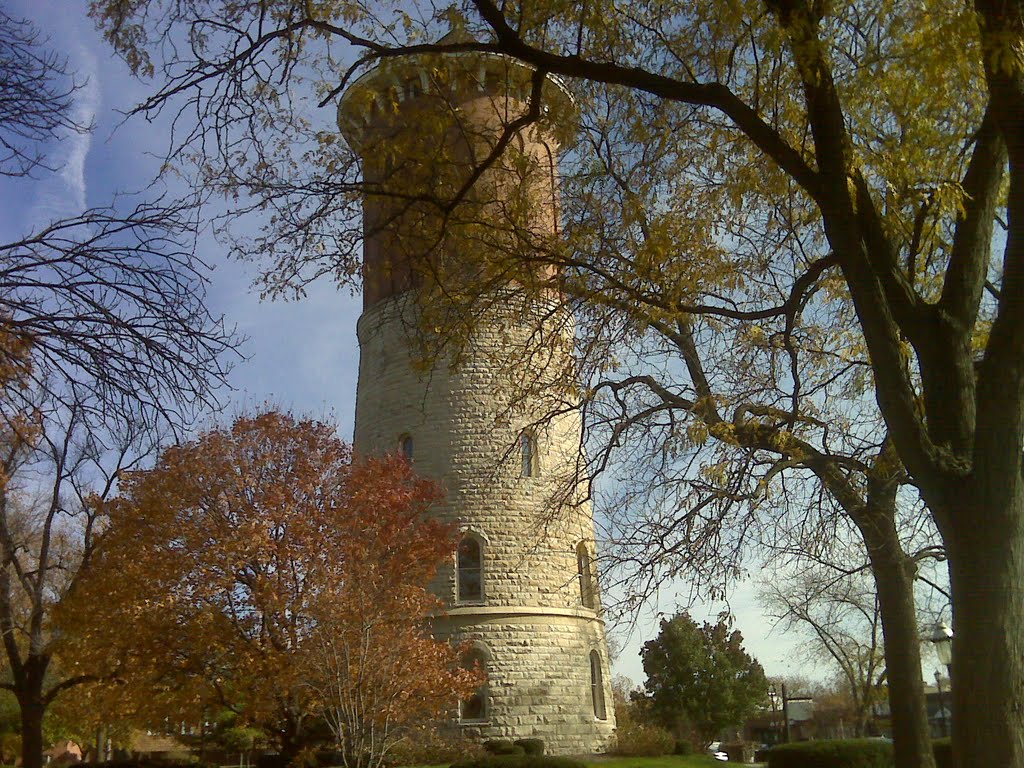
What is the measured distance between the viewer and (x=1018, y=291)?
6.48 metres

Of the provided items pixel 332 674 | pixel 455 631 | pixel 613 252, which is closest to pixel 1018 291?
pixel 613 252

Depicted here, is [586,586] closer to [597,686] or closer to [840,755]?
[597,686]

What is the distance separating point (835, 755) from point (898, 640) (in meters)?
8.72

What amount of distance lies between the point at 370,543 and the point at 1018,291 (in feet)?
48.9

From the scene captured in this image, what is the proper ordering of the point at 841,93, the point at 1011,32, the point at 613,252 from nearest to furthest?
the point at 1011,32
the point at 841,93
the point at 613,252

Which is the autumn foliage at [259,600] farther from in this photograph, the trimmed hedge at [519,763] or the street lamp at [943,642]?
the street lamp at [943,642]

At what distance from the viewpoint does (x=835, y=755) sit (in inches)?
757

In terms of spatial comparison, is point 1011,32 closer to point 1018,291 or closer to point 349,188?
point 1018,291

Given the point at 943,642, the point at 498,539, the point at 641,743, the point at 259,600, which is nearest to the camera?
the point at 943,642

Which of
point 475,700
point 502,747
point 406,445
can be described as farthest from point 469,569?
point 502,747

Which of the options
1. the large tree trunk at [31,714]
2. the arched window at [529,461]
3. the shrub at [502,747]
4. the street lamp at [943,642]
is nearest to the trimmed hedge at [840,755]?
the street lamp at [943,642]

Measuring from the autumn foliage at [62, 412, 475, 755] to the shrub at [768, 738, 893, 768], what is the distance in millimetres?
6660

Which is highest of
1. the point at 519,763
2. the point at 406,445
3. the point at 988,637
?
the point at 406,445

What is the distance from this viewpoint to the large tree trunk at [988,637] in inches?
231
